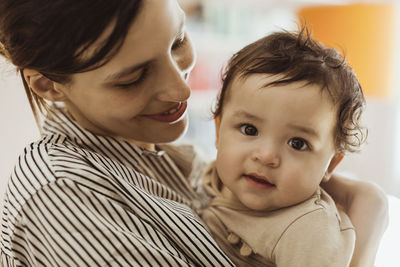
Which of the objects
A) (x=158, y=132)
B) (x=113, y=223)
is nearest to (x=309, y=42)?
(x=158, y=132)

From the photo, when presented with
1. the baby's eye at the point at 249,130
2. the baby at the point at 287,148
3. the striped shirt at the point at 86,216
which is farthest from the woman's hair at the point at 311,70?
the striped shirt at the point at 86,216

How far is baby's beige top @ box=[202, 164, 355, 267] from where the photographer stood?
2.92ft

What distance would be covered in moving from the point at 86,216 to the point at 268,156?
414mm

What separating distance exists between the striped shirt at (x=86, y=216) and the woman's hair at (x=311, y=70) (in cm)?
37

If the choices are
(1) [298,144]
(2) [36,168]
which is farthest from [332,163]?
(2) [36,168]

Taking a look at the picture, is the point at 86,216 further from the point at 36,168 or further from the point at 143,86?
the point at 143,86

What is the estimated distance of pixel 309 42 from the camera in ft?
3.44

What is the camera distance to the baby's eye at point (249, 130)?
40.0 inches

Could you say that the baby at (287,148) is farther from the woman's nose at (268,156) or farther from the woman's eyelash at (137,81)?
the woman's eyelash at (137,81)

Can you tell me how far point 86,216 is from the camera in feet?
2.67

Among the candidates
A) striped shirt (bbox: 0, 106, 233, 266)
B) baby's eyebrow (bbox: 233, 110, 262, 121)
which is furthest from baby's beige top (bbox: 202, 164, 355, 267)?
baby's eyebrow (bbox: 233, 110, 262, 121)

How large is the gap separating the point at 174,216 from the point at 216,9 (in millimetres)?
2960

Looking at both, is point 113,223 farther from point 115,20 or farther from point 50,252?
point 115,20

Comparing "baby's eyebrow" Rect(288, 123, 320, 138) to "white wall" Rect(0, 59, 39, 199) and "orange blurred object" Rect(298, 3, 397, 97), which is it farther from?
"orange blurred object" Rect(298, 3, 397, 97)
